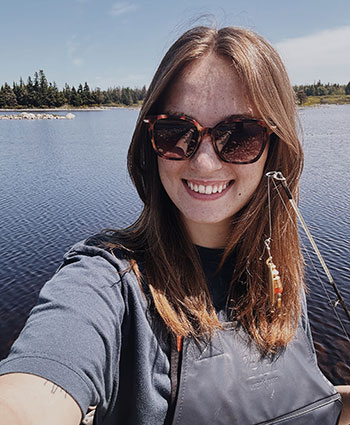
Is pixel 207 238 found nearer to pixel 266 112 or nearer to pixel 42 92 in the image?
pixel 266 112

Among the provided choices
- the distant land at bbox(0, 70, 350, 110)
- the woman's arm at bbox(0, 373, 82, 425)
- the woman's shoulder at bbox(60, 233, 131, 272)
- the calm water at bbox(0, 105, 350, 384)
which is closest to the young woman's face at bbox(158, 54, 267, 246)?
the woman's shoulder at bbox(60, 233, 131, 272)

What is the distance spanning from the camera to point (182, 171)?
1.69 metres

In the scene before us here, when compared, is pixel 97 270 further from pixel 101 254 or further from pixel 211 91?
pixel 211 91

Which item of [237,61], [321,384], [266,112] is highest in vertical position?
[237,61]

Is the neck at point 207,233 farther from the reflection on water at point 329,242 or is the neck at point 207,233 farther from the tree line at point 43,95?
the tree line at point 43,95

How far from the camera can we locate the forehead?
1.58 metres

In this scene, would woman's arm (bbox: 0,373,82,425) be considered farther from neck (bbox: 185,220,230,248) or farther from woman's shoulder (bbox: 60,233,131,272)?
neck (bbox: 185,220,230,248)

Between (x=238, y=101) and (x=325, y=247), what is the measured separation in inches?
486

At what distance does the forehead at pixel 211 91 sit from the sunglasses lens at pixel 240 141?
5 cm

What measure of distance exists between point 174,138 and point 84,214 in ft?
51.1

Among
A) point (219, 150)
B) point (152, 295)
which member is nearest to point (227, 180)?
point (219, 150)

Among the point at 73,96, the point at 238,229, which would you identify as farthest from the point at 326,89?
→ the point at 238,229

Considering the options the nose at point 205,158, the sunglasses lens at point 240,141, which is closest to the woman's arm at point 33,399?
the nose at point 205,158

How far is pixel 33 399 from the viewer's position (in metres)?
1.05
